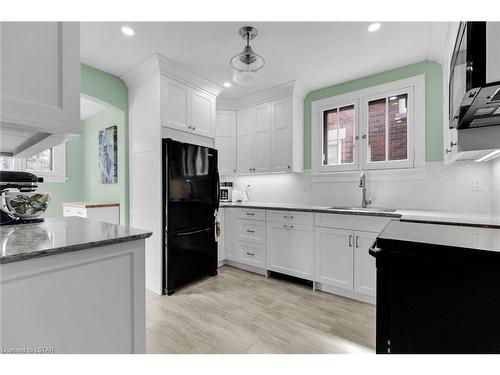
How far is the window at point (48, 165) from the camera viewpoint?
390cm

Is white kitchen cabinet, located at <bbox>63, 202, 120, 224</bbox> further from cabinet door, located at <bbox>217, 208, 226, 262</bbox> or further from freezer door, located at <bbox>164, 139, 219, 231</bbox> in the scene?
cabinet door, located at <bbox>217, 208, 226, 262</bbox>

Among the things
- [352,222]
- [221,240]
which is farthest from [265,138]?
[352,222]

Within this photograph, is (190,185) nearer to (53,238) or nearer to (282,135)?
(282,135)

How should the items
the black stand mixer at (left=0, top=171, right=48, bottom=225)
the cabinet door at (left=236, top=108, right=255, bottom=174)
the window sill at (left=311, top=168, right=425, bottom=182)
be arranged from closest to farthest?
the black stand mixer at (left=0, top=171, right=48, bottom=225) → the window sill at (left=311, top=168, right=425, bottom=182) → the cabinet door at (left=236, top=108, right=255, bottom=174)

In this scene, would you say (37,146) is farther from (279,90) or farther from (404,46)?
(404,46)

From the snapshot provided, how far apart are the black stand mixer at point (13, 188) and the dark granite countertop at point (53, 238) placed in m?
0.06

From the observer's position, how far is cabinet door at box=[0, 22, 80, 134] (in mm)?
834

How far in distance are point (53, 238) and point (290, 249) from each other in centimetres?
227

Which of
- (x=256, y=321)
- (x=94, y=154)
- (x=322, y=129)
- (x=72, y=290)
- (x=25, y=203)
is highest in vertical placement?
(x=322, y=129)

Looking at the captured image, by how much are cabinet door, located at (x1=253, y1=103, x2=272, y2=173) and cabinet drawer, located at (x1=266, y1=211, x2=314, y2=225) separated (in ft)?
2.44

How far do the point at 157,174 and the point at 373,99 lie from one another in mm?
2621

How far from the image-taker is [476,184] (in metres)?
2.32

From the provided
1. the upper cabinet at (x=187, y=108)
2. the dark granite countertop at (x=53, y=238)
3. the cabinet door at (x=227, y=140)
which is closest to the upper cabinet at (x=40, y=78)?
the dark granite countertop at (x=53, y=238)

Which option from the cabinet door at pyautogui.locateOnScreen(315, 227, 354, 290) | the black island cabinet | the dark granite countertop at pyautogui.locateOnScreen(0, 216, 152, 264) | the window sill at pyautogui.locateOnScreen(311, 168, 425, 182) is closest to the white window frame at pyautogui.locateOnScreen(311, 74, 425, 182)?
the window sill at pyautogui.locateOnScreen(311, 168, 425, 182)
